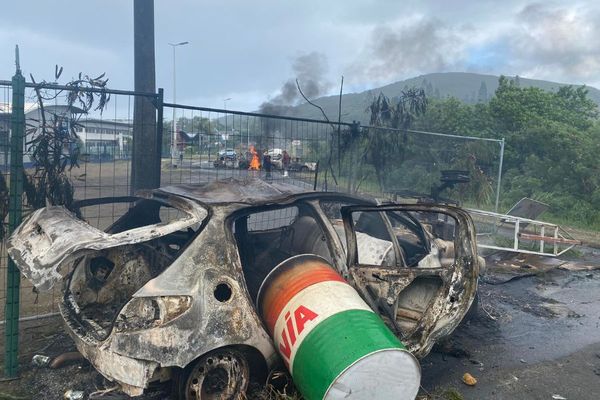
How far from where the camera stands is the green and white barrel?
276cm

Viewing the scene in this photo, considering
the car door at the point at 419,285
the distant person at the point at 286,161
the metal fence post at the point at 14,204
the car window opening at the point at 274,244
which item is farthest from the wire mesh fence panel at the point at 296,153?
the car door at the point at 419,285

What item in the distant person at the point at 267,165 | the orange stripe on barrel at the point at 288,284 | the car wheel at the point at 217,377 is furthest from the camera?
the distant person at the point at 267,165

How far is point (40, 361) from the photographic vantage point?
3.90 metres

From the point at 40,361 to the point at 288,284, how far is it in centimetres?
217

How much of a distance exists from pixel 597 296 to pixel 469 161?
4303 mm

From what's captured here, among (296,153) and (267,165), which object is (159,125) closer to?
(267,165)

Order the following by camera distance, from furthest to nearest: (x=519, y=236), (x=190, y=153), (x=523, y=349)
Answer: (x=519, y=236), (x=190, y=153), (x=523, y=349)

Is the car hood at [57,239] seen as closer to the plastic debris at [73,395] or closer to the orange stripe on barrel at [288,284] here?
the orange stripe on barrel at [288,284]

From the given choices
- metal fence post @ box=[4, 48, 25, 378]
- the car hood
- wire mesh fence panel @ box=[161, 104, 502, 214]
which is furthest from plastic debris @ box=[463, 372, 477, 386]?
metal fence post @ box=[4, 48, 25, 378]

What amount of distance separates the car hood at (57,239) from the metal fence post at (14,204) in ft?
0.50

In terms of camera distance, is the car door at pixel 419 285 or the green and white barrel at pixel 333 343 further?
the car door at pixel 419 285

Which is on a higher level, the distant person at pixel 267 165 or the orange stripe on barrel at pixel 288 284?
the distant person at pixel 267 165

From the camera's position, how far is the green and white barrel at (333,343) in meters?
2.76

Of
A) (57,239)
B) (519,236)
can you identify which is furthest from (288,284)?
(519,236)
